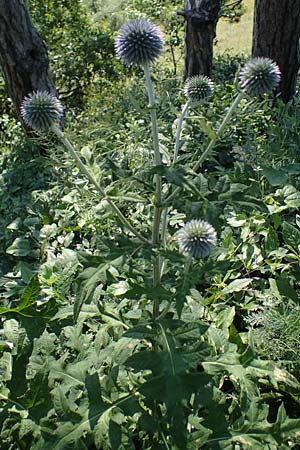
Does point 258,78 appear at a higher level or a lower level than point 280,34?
lower

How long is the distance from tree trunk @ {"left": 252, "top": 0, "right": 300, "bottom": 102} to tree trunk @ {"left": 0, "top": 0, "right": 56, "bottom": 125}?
77.4 inches

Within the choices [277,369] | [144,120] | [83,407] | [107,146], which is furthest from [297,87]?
[83,407]

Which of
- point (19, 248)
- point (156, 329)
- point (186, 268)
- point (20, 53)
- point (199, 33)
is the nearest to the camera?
point (186, 268)

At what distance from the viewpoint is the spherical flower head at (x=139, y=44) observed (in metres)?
1.81

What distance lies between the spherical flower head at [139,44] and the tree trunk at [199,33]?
3.19 metres

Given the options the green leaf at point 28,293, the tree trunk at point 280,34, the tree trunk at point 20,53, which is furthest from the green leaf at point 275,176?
the tree trunk at point 20,53

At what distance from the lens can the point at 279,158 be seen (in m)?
3.56

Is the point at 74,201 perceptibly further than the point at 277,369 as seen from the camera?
Yes

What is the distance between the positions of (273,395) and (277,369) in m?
0.21

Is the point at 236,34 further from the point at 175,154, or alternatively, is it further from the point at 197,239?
the point at 197,239

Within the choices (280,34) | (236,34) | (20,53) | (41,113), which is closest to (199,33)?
(280,34)

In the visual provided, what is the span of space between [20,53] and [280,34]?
2317mm

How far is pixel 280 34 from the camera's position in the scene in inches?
176

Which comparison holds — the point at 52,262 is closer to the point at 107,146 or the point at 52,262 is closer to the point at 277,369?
the point at 277,369
